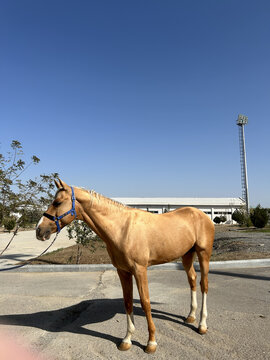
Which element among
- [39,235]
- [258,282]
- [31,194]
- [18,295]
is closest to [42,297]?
[18,295]

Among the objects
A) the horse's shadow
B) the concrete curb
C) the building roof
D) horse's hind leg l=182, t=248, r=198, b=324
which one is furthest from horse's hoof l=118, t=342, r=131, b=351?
the building roof

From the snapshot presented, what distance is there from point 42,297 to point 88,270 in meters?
2.64

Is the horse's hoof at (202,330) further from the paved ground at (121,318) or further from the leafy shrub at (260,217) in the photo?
the leafy shrub at (260,217)

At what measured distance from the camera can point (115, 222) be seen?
10.5 ft

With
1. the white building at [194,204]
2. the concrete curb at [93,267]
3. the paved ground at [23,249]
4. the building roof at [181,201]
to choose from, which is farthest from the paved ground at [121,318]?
the building roof at [181,201]

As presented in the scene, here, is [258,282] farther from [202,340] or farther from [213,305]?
[202,340]

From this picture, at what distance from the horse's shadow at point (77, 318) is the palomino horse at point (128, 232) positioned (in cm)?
69

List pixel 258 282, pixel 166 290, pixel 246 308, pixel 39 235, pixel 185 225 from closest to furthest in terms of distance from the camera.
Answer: pixel 39 235 → pixel 185 225 → pixel 246 308 → pixel 166 290 → pixel 258 282

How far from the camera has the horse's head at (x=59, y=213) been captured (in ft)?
9.78

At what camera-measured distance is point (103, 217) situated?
3207mm

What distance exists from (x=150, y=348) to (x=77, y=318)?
62.4 inches

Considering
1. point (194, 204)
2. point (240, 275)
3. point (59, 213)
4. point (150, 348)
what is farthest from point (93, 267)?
point (194, 204)

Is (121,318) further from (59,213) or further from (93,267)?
(93,267)

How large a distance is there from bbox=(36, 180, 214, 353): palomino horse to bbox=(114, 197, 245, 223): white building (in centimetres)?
6278
